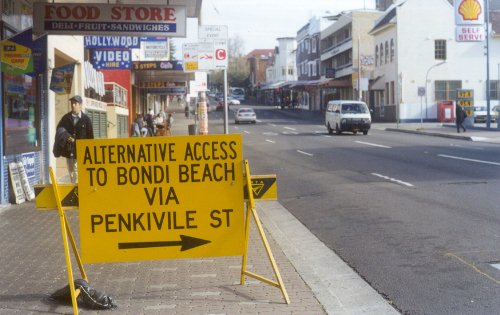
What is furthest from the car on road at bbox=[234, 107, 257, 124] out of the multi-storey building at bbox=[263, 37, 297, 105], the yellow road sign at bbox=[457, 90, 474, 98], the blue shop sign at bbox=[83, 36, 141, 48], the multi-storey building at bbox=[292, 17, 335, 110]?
the multi-storey building at bbox=[263, 37, 297, 105]

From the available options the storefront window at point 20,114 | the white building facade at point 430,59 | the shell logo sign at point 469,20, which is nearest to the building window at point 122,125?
the storefront window at point 20,114

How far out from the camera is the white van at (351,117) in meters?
38.6

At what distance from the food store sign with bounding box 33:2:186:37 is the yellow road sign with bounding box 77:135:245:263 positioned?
7541 mm

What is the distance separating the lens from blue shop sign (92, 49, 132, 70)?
2373 cm

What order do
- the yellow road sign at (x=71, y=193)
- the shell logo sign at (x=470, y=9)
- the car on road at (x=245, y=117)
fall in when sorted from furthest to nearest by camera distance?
the car on road at (x=245, y=117)
the shell logo sign at (x=470, y=9)
the yellow road sign at (x=71, y=193)

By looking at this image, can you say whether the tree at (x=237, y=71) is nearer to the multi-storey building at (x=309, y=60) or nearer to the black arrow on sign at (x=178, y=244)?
the multi-storey building at (x=309, y=60)

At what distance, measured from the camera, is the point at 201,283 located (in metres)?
6.90

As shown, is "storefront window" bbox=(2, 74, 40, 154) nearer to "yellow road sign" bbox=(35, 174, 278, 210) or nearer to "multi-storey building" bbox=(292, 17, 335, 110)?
"yellow road sign" bbox=(35, 174, 278, 210)

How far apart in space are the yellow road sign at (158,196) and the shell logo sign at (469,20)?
110 feet

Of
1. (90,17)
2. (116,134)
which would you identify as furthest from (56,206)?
(116,134)

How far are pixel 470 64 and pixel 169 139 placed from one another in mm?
53911

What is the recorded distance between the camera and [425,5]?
56.9 metres

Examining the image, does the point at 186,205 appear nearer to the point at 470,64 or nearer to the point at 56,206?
the point at 56,206

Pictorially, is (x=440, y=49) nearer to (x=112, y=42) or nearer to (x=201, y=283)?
(x=112, y=42)
